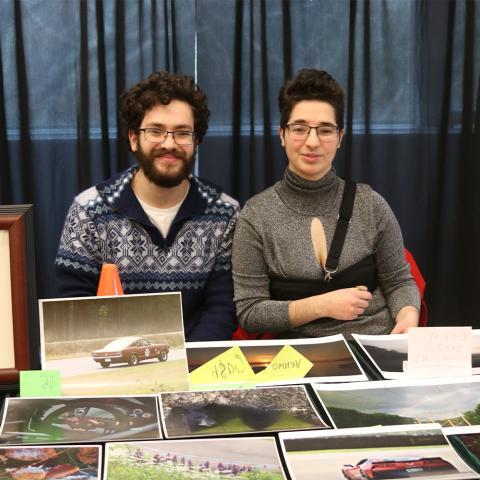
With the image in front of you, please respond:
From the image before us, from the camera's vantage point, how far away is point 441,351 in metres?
1.29

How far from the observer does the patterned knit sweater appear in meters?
1.86

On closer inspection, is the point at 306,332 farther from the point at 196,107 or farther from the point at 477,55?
the point at 477,55

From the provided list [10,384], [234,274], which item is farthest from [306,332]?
[10,384]

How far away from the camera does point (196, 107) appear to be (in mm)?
1953

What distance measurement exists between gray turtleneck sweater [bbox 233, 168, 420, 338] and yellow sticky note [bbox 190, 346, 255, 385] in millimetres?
538

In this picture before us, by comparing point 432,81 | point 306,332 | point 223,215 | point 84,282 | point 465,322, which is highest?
point 432,81

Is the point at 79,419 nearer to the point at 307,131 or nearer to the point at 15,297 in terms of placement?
the point at 15,297

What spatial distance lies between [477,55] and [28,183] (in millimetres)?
1926

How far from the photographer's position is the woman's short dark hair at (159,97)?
190cm

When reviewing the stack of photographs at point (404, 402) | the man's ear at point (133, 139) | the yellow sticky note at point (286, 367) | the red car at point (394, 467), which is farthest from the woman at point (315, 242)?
the red car at point (394, 467)

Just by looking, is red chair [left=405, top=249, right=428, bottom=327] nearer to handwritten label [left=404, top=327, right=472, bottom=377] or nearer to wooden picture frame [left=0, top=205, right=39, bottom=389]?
handwritten label [left=404, top=327, right=472, bottom=377]

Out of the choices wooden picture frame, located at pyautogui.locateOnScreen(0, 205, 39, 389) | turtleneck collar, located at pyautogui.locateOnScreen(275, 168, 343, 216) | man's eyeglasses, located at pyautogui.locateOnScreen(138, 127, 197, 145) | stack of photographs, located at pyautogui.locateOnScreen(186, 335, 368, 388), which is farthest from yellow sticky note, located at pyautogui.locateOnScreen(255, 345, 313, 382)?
man's eyeglasses, located at pyautogui.locateOnScreen(138, 127, 197, 145)

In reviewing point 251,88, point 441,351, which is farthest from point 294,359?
point 251,88

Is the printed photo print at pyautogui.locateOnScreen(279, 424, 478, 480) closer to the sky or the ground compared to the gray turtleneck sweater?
closer to the ground
